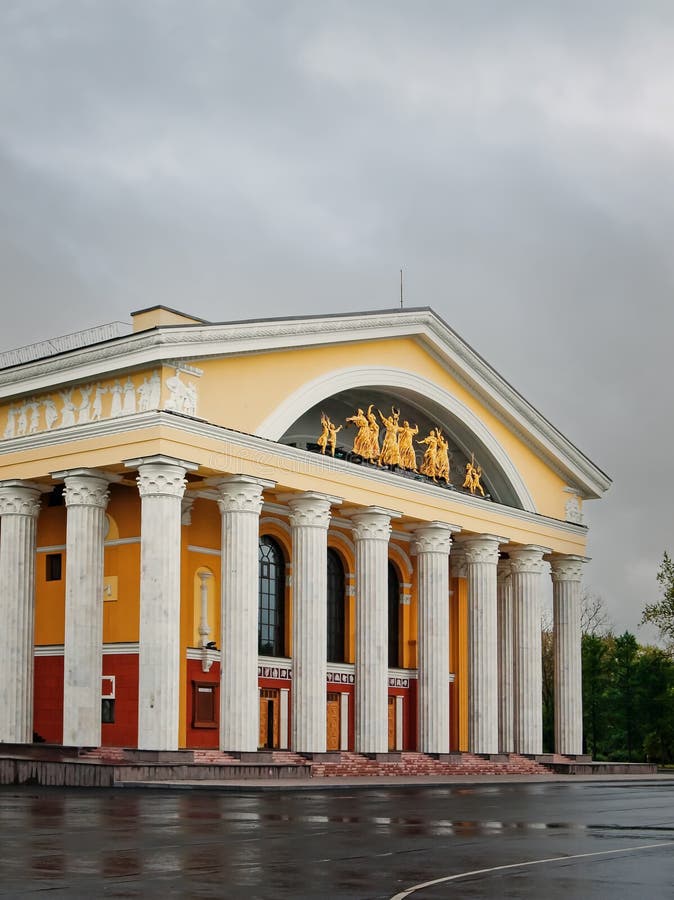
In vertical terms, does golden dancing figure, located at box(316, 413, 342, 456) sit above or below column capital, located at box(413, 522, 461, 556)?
above

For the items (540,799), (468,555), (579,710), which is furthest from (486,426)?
(540,799)

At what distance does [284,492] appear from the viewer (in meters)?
35.9

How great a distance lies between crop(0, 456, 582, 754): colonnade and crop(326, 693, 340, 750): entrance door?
3.10 meters

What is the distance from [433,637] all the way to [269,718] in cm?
553

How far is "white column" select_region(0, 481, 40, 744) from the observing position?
3469 cm

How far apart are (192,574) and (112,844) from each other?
73.4ft

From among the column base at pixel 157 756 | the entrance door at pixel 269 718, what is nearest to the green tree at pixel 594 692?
the entrance door at pixel 269 718

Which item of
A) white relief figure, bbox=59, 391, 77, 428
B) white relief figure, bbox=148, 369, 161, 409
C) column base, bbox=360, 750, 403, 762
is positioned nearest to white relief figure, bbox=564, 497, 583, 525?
column base, bbox=360, 750, 403, 762

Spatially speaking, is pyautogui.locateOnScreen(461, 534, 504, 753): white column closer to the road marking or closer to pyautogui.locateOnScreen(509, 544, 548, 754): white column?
pyautogui.locateOnScreen(509, 544, 548, 754): white column

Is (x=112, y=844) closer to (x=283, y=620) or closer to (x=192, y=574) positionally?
(x=192, y=574)

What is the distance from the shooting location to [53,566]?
3803 cm

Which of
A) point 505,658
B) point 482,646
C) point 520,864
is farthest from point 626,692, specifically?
point 520,864

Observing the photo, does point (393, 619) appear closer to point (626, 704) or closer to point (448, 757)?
point (448, 757)

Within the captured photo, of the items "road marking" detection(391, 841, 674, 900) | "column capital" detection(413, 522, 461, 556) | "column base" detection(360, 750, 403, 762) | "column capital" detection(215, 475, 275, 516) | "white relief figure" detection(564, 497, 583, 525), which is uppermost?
"white relief figure" detection(564, 497, 583, 525)
